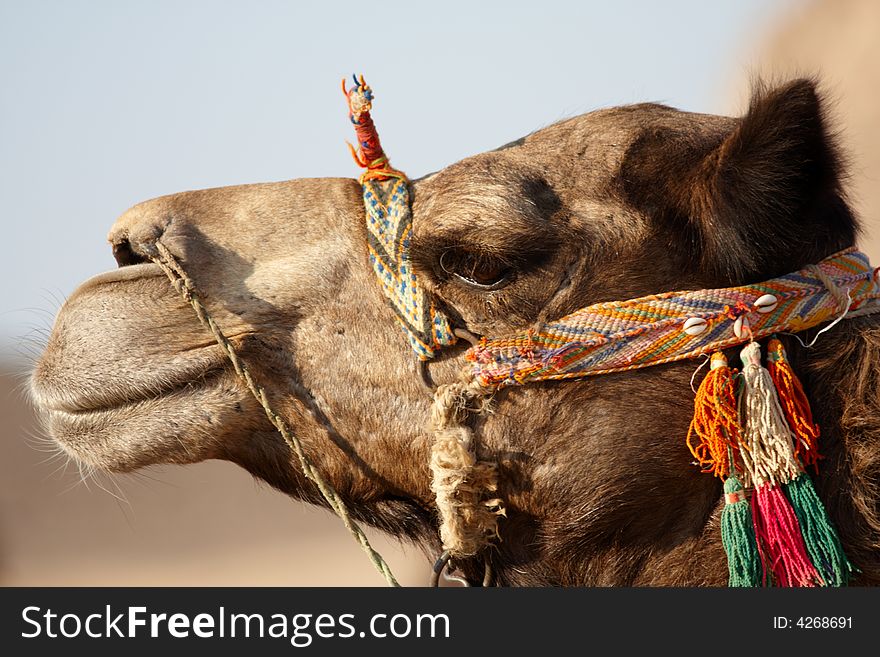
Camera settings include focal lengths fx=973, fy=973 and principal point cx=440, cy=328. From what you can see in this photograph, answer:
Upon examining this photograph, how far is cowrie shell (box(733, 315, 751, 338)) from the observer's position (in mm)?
2865

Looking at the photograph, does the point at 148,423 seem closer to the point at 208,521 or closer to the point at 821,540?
the point at 821,540

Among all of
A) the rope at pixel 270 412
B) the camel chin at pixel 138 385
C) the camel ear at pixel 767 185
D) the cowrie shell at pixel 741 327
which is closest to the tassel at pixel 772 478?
the cowrie shell at pixel 741 327

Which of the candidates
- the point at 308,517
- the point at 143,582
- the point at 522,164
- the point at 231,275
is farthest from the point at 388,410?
the point at 308,517

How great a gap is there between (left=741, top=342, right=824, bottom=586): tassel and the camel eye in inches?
30.6

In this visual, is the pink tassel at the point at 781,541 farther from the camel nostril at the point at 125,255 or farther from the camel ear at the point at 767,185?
the camel nostril at the point at 125,255

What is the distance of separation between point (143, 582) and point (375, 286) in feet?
66.5

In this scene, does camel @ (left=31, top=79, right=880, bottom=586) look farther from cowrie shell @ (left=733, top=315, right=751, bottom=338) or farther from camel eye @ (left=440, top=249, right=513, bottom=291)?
cowrie shell @ (left=733, top=315, right=751, bottom=338)

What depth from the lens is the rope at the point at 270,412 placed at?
9.93ft

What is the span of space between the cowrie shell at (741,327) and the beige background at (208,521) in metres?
16.4

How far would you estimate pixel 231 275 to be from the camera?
10.5 feet

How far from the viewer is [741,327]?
9.40ft

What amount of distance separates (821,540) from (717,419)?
1.42 ft

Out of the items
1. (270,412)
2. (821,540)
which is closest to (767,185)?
(821,540)

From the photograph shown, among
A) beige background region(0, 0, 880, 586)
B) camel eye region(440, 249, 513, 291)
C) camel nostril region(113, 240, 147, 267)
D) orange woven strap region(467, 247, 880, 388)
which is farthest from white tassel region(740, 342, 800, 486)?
beige background region(0, 0, 880, 586)
